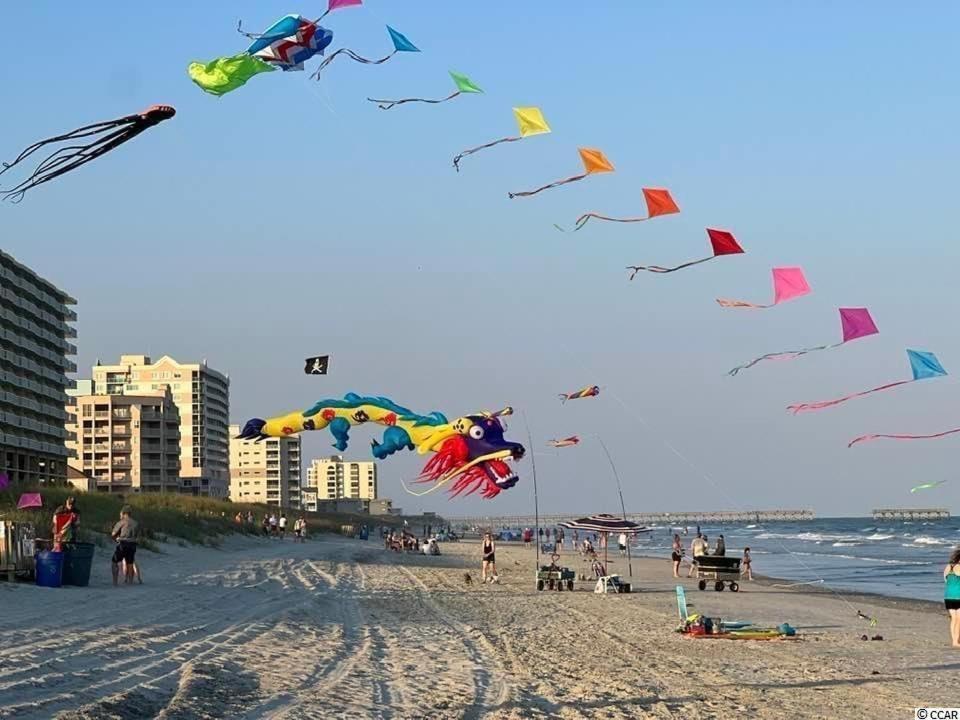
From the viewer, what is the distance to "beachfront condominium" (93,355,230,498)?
129125mm

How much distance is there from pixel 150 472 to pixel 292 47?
95700 millimetres

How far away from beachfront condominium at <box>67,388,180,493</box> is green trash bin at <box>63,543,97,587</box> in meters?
82.2

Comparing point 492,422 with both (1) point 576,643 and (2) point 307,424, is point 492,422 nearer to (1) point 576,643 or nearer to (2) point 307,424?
(2) point 307,424

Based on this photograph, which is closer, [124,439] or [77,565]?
[77,565]

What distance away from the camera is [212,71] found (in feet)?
31.8

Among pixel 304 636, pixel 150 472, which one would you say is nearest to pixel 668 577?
pixel 304 636

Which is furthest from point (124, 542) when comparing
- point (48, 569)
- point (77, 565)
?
point (48, 569)

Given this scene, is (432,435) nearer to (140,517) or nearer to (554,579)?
(554,579)

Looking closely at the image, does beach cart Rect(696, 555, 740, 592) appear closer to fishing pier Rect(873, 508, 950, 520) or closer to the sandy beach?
the sandy beach

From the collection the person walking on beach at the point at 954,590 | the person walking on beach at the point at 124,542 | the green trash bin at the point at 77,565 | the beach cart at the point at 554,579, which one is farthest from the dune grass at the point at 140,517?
the person walking on beach at the point at 954,590

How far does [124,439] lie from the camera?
100500 millimetres

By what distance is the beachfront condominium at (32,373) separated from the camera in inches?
2689

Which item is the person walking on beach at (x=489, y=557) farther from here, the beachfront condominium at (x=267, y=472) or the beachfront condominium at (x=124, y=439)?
the beachfront condominium at (x=267, y=472)

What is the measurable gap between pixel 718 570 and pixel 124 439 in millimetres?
81563
